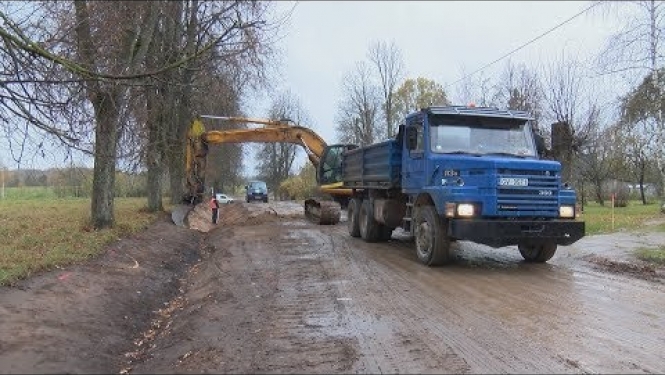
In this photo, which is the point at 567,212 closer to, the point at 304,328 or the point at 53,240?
the point at 304,328

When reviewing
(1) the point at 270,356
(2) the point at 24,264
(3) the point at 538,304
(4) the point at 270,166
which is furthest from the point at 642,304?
(4) the point at 270,166

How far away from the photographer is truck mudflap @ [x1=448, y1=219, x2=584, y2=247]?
1117 centimetres

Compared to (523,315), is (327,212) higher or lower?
higher

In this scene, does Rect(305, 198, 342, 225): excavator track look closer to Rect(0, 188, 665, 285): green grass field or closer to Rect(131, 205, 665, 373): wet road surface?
Rect(0, 188, 665, 285): green grass field

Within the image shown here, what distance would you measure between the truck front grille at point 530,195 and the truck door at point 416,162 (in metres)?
1.98

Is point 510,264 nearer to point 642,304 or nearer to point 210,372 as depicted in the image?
point 642,304

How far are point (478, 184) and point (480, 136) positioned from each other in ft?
5.04

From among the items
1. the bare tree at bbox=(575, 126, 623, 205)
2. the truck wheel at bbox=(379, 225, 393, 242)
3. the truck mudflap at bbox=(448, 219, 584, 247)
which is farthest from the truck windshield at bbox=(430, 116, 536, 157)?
the bare tree at bbox=(575, 126, 623, 205)

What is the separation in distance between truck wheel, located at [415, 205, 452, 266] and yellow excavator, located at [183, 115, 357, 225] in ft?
33.1

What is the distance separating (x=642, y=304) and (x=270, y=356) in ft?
18.2

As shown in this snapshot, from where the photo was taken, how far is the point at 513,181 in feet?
37.6

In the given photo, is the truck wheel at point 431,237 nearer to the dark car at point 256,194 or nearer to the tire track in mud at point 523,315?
the tire track in mud at point 523,315

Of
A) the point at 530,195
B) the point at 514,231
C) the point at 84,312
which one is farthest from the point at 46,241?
the point at 530,195

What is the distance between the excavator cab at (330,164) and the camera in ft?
80.1
